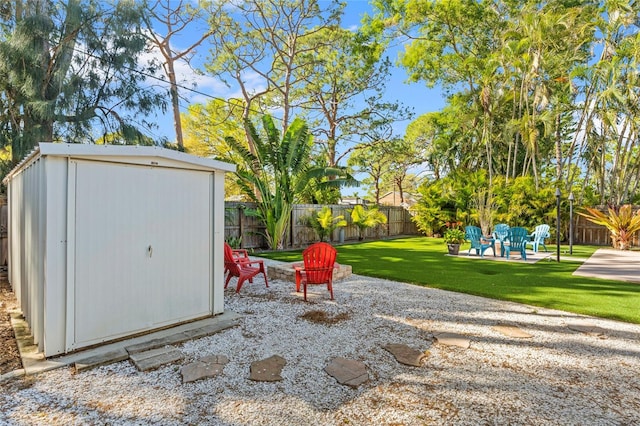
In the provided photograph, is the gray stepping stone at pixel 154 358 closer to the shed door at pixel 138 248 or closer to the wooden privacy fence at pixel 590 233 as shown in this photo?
the shed door at pixel 138 248

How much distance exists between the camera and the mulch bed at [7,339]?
10.9ft

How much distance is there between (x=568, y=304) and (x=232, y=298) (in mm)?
5268

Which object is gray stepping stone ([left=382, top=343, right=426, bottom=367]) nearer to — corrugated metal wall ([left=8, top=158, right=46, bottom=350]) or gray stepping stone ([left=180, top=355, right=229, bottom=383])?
gray stepping stone ([left=180, top=355, right=229, bottom=383])

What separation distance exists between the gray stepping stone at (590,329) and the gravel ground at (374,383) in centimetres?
5

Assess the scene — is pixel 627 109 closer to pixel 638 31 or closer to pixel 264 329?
pixel 638 31

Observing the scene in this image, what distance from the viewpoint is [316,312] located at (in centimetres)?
509

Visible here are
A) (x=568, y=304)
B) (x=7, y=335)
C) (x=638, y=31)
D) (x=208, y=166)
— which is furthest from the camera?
(x=638, y=31)

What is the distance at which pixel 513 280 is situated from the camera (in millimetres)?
7320

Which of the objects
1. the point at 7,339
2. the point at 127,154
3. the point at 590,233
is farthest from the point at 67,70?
the point at 590,233

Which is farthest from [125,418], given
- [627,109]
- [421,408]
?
[627,109]

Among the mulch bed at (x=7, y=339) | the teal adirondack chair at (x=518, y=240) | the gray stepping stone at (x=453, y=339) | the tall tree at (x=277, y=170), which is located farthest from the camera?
the tall tree at (x=277, y=170)

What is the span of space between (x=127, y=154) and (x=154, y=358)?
207 cm

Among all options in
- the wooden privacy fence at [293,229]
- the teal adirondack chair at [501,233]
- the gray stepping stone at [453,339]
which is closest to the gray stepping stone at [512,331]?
the gray stepping stone at [453,339]

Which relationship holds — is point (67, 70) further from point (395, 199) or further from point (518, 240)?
point (395, 199)
